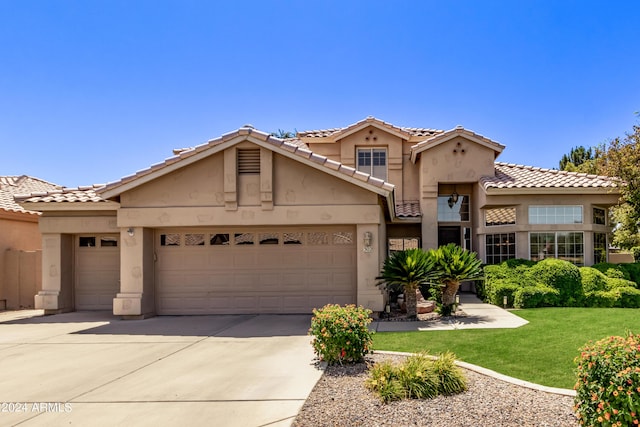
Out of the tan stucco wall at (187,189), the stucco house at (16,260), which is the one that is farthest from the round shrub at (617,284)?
the stucco house at (16,260)

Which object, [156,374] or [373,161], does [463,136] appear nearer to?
[373,161]

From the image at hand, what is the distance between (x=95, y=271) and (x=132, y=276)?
106 inches

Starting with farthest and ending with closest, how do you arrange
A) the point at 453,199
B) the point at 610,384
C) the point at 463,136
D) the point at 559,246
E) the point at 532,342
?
1. the point at 453,199
2. the point at 463,136
3. the point at 559,246
4. the point at 532,342
5. the point at 610,384

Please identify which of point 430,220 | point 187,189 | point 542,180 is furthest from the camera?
point 430,220

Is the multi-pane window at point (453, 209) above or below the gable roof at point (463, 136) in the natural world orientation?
below

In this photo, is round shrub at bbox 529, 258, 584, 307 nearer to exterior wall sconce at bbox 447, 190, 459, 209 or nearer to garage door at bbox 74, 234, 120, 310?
exterior wall sconce at bbox 447, 190, 459, 209

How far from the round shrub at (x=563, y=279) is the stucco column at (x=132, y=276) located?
1171 centimetres

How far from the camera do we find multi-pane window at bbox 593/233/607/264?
14.7 m

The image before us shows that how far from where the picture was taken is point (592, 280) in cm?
1278

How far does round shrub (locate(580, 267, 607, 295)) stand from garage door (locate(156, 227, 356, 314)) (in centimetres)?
711

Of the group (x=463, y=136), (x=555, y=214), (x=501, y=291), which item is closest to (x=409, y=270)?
(x=501, y=291)

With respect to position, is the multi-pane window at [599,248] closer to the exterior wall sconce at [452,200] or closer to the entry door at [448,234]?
the entry door at [448,234]

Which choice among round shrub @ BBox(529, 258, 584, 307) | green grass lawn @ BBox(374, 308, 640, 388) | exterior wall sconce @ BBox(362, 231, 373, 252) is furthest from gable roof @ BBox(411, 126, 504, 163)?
green grass lawn @ BBox(374, 308, 640, 388)

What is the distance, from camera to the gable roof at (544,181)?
14.2m
